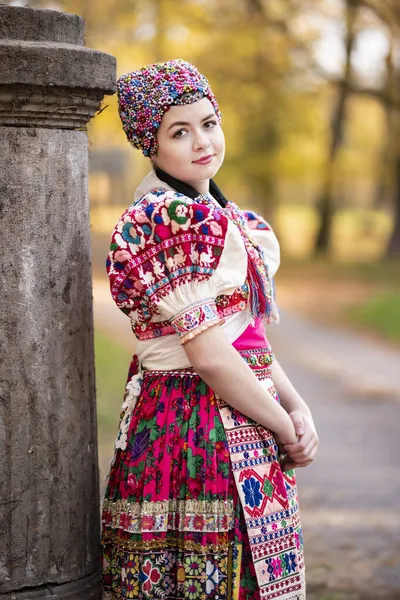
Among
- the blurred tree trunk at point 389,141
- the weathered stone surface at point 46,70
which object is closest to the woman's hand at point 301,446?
the weathered stone surface at point 46,70

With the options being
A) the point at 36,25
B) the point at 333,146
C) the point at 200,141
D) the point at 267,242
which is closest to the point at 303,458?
the point at 267,242

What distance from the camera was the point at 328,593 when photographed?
153 inches

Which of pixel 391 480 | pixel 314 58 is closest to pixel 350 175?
pixel 314 58

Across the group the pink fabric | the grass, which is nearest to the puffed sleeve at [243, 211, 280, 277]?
the pink fabric

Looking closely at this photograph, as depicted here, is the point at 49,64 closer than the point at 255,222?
Yes

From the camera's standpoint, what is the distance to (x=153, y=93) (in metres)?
2.47

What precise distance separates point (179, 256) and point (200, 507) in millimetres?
640

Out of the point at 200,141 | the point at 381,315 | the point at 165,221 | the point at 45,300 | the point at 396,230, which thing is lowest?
the point at 45,300

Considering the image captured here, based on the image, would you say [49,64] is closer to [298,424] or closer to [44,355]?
[44,355]

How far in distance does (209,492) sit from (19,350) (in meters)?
0.61

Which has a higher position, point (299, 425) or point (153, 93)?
point (153, 93)

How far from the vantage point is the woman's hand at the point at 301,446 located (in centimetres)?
258

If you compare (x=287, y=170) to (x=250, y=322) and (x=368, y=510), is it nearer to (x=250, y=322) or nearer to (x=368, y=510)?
(x=368, y=510)

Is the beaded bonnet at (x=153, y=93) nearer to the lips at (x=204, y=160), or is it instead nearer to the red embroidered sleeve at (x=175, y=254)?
the lips at (x=204, y=160)
